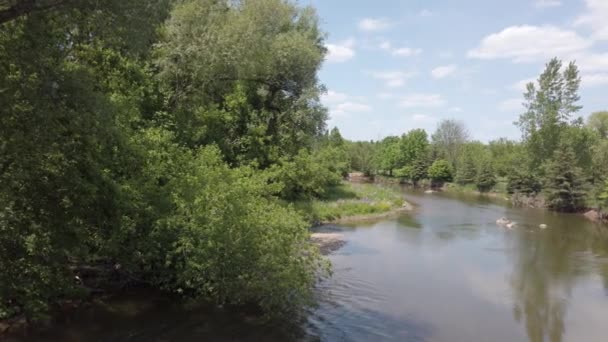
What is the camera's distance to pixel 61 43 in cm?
1122

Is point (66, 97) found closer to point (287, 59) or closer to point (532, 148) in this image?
point (287, 59)

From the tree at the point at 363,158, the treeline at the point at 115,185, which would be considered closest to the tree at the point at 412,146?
the tree at the point at 363,158

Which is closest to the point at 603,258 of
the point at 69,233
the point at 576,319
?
the point at 576,319

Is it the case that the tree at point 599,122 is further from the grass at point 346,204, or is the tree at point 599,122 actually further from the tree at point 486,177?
the grass at point 346,204

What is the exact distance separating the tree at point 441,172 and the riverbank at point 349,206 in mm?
28101

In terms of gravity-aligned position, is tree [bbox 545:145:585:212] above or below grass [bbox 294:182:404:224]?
above

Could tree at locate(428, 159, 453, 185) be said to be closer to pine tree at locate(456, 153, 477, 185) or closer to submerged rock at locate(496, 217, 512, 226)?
pine tree at locate(456, 153, 477, 185)

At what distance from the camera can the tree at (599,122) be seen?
82.2 metres

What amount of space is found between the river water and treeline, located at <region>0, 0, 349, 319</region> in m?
0.98

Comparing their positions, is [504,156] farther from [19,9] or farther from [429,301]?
[19,9]

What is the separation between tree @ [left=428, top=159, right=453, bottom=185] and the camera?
75812 mm

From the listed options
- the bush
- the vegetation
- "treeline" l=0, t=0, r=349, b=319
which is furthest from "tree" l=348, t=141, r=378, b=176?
the bush

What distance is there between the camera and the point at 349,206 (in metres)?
38.8

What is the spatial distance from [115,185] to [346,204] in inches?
1097
